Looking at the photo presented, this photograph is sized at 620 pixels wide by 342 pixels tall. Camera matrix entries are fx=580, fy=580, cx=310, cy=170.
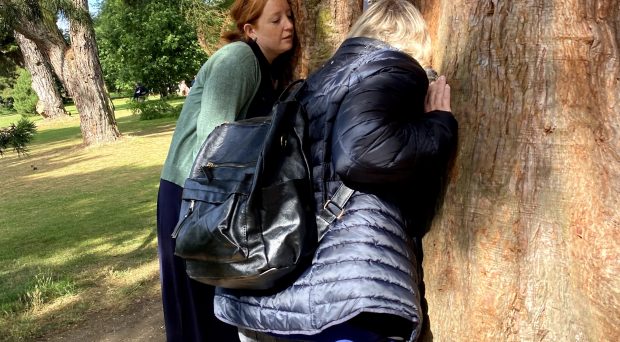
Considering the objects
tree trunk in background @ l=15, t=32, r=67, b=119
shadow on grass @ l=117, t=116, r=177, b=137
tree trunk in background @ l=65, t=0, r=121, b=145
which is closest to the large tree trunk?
tree trunk in background @ l=65, t=0, r=121, b=145

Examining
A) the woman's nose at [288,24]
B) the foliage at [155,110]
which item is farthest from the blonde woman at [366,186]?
the foliage at [155,110]

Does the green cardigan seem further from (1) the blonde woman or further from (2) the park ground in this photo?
(2) the park ground

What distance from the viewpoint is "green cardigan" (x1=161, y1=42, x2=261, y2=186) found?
7.45ft

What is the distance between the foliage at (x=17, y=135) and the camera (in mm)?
3902

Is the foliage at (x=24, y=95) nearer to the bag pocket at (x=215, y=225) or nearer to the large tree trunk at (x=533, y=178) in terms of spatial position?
the bag pocket at (x=215, y=225)

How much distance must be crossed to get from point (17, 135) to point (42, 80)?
24573 millimetres

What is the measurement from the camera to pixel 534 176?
168 centimetres

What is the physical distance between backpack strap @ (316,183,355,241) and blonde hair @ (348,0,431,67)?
0.49m

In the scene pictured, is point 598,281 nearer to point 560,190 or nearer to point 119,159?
point 560,190

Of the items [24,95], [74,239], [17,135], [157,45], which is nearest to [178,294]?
[17,135]

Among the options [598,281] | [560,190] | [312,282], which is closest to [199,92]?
[312,282]

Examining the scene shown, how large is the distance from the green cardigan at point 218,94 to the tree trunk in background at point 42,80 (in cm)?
2277

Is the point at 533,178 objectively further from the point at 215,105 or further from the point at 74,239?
the point at 74,239

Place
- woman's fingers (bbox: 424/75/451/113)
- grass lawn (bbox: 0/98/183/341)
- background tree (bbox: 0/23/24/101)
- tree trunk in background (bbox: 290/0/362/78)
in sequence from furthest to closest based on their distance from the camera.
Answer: background tree (bbox: 0/23/24/101), grass lawn (bbox: 0/98/183/341), tree trunk in background (bbox: 290/0/362/78), woman's fingers (bbox: 424/75/451/113)
